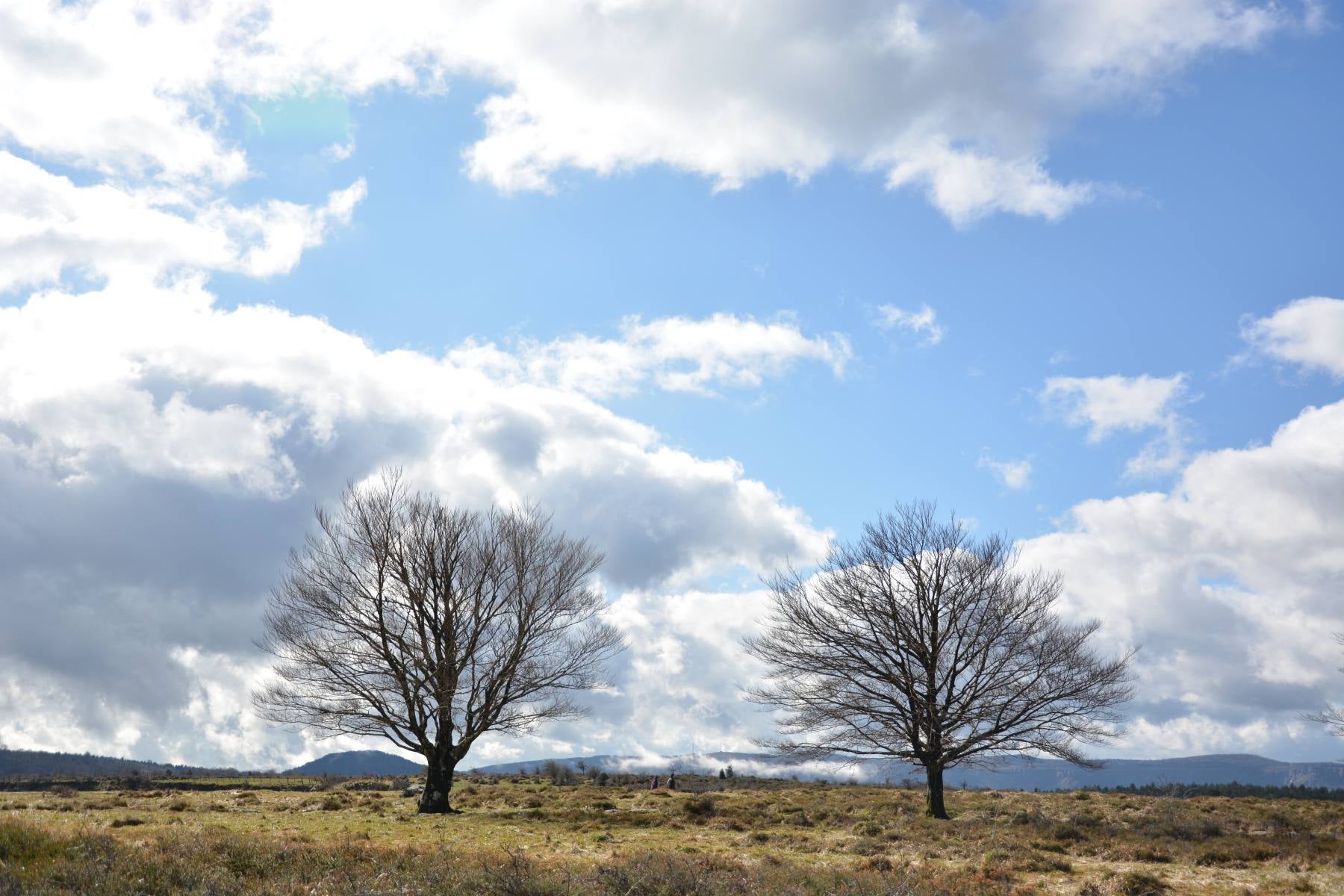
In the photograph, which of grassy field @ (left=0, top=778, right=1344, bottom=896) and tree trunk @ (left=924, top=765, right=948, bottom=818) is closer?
grassy field @ (left=0, top=778, right=1344, bottom=896)

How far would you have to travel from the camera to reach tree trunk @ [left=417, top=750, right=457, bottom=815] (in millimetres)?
30891

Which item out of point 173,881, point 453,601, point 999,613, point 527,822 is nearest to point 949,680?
point 999,613

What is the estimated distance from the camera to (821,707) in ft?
104

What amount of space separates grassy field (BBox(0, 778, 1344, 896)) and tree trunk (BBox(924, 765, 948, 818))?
92 centimetres

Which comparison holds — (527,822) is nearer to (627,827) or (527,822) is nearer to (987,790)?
(627,827)

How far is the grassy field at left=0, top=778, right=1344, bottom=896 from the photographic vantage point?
14.6 meters

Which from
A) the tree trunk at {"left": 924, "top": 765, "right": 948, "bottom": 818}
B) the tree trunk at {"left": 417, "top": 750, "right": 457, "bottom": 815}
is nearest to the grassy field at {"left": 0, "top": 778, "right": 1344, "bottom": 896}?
the tree trunk at {"left": 924, "top": 765, "right": 948, "bottom": 818}

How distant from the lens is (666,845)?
21.4 meters

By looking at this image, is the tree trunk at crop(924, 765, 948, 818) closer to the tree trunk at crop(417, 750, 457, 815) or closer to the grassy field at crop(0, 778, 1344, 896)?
the grassy field at crop(0, 778, 1344, 896)

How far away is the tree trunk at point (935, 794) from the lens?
29969 millimetres

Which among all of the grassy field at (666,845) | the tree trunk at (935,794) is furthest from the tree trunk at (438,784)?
the tree trunk at (935,794)

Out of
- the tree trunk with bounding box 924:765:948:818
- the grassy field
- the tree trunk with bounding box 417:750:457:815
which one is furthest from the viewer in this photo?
the tree trunk with bounding box 417:750:457:815

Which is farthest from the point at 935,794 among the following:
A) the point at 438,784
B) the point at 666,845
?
the point at 438,784

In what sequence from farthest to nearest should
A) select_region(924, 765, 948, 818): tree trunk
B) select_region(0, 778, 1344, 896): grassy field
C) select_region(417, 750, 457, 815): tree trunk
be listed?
select_region(417, 750, 457, 815): tree trunk
select_region(924, 765, 948, 818): tree trunk
select_region(0, 778, 1344, 896): grassy field
